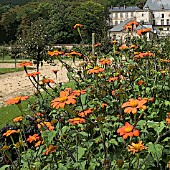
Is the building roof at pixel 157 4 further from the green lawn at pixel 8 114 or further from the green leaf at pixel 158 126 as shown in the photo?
the green leaf at pixel 158 126

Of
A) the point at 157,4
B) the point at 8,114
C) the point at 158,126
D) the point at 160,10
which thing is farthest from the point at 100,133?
the point at 160,10

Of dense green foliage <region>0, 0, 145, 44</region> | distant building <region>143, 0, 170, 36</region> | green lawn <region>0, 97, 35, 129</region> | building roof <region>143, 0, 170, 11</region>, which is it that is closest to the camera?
green lawn <region>0, 97, 35, 129</region>

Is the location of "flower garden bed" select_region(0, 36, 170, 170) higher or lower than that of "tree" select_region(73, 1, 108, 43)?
lower

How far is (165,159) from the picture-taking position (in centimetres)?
179

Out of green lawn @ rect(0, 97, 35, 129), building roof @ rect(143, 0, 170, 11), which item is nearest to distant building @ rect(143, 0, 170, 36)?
building roof @ rect(143, 0, 170, 11)

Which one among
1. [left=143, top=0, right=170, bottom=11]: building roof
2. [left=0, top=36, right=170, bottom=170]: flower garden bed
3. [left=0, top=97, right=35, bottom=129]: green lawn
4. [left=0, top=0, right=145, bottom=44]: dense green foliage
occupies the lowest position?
[left=0, top=97, right=35, bottom=129]: green lawn

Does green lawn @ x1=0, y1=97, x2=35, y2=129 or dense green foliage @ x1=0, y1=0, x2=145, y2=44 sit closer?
green lawn @ x1=0, y1=97, x2=35, y2=129

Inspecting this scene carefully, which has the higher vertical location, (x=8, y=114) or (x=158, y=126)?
(x=158, y=126)

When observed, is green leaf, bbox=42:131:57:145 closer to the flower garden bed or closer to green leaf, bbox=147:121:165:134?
the flower garden bed

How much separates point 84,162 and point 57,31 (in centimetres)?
4832

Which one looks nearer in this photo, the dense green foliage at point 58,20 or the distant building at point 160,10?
the dense green foliage at point 58,20

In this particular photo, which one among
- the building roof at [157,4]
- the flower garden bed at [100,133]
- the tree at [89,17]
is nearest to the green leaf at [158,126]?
the flower garden bed at [100,133]

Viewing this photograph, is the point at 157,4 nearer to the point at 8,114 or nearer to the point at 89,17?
the point at 89,17

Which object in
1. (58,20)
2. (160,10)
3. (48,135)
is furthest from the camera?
(160,10)
